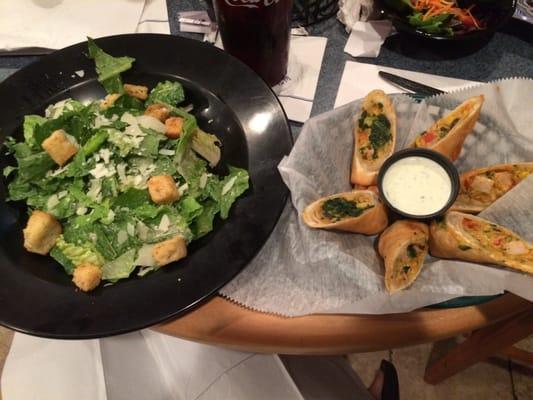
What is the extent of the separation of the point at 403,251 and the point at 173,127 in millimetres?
513

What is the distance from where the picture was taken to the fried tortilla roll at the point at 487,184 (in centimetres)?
83

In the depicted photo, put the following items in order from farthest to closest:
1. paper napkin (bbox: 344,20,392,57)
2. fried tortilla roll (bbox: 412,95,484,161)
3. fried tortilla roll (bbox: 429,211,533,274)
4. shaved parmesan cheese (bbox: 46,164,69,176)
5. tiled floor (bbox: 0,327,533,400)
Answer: tiled floor (bbox: 0,327,533,400), paper napkin (bbox: 344,20,392,57), shaved parmesan cheese (bbox: 46,164,69,176), fried tortilla roll (bbox: 412,95,484,161), fried tortilla roll (bbox: 429,211,533,274)

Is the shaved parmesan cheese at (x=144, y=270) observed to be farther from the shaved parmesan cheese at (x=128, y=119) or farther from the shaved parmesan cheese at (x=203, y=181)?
the shaved parmesan cheese at (x=128, y=119)

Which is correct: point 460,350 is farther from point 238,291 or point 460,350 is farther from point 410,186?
point 238,291

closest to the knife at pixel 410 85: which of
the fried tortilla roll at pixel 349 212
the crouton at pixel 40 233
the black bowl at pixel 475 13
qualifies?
the black bowl at pixel 475 13

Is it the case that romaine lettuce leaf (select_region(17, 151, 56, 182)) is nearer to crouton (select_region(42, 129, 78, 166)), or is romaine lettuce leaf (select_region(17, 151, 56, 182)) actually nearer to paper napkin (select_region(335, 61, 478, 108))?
crouton (select_region(42, 129, 78, 166))

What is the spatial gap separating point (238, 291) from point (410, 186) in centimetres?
36

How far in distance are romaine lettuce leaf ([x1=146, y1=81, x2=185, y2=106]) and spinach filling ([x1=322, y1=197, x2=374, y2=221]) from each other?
1.40 feet

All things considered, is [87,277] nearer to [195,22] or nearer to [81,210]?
[81,210]

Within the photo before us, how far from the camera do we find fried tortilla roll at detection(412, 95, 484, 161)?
33.1 inches

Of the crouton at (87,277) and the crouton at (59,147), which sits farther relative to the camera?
the crouton at (59,147)

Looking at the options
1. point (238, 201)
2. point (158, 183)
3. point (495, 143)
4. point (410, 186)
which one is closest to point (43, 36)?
point (158, 183)

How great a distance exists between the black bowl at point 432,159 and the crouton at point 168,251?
370 millimetres

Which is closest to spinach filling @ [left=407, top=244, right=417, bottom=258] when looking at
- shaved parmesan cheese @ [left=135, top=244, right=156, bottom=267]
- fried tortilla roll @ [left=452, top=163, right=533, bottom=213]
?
fried tortilla roll @ [left=452, top=163, right=533, bottom=213]
